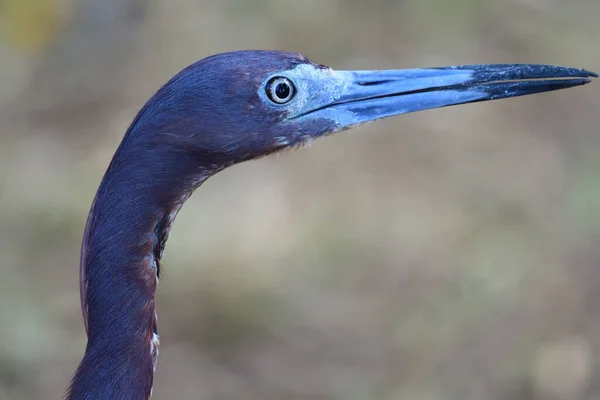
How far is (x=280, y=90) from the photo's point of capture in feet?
10.5

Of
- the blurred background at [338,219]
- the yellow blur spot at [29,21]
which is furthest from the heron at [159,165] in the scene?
the yellow blur spot at [29,21]

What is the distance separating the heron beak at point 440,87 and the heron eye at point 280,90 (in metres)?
0.24

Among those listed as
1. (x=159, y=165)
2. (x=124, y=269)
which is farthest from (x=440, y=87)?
(x=124, y=269)

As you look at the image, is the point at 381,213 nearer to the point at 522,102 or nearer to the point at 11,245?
the point at 522,102

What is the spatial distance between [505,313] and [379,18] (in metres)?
3.68

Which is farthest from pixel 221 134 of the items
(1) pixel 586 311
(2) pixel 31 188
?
(2) pixel 31 188

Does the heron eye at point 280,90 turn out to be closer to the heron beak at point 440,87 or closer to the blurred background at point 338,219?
the heron beak at point 440,87

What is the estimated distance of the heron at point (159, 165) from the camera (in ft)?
9.54

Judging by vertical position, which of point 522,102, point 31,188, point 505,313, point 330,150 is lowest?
point 505,313

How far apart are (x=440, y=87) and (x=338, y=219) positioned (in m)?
3.56

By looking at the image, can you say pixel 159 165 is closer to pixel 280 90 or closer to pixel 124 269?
pixel 124 269

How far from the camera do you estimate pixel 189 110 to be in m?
3.02

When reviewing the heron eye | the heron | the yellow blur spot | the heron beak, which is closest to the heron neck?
the heron

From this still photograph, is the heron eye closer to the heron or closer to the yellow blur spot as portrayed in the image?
the heron
